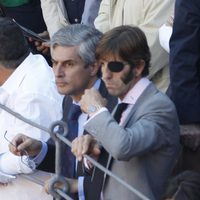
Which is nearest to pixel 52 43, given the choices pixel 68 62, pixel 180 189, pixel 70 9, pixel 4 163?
pixel 68 62

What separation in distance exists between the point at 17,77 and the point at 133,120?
3.03ft

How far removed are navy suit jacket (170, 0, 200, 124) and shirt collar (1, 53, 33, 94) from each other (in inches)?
29.4

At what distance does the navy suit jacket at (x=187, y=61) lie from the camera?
11.4 feet

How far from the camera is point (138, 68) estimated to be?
2777 millimetres

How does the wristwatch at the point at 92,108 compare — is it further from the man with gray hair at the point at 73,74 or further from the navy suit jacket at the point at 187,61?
the navy suit jacket at the point at 187,61

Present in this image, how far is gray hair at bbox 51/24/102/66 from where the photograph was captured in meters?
3.24

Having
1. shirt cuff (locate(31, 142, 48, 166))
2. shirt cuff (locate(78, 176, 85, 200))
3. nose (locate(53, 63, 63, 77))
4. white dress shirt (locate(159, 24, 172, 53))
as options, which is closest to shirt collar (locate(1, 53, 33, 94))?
nose (locate(53, 63, 63, 77))

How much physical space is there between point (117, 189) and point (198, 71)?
1000 millimetres

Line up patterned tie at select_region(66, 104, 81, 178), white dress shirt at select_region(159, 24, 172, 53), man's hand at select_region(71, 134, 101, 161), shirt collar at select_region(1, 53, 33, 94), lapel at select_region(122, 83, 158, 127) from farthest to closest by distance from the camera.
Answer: white dress shirt at select_region(159, 24, 172, 53) → shirt collar at select_region(1, 53, 33, 94) → patterned tie at select_region(66, 104, 81, 178) → lapel at select_region(122, 83, 158, 127) → man's hand at select_region(71, 134, 101, 161)

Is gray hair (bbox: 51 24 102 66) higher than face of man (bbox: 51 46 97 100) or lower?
higher

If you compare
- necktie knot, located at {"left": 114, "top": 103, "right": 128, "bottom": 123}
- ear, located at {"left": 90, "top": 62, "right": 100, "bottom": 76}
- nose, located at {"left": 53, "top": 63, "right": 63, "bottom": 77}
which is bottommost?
ear, located at {"left": 90, "top": 62, "right": 100, "bottom": 76}

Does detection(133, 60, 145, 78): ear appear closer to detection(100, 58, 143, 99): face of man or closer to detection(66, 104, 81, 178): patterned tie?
detection(100, 58, 143, 99): face of man

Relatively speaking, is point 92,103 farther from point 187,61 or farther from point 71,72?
point 187,61

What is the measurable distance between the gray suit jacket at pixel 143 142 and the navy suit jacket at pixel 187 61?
74 centimetres
